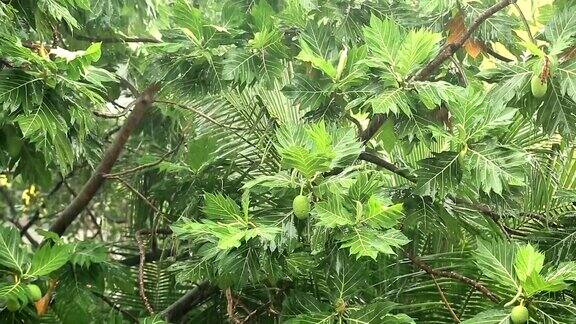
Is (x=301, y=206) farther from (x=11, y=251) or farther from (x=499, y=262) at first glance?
(x=11, y=251)

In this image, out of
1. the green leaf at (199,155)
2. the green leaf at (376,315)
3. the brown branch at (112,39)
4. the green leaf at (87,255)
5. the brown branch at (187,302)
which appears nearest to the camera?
the green leaf at (376,315)

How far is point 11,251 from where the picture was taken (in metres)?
0.97

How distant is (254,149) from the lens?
1.39 metres

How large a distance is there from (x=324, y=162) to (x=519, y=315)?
31cm

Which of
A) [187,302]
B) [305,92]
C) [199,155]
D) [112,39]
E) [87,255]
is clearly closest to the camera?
[305,92]

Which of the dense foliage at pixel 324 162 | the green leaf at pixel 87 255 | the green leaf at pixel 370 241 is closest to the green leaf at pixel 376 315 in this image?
the dense foliage at pixel 324 162

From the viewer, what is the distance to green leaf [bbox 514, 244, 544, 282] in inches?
32.4

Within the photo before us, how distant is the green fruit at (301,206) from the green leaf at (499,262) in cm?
26

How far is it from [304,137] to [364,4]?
0.46 meters

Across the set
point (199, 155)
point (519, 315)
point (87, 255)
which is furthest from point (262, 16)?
point (519, 315)

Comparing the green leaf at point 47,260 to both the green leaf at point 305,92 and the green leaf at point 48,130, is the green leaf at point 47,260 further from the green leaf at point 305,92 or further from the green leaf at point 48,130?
the green leaf at point 305,92

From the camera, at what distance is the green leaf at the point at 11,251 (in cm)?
95

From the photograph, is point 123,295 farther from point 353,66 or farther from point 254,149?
point 353,66

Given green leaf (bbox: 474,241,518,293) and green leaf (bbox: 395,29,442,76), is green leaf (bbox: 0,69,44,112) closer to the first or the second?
green leaf (bbox: 395,29,442,76)
